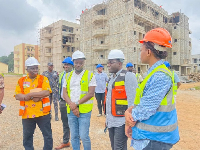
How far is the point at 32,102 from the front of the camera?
292 cm

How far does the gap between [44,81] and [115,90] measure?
5.08 feet

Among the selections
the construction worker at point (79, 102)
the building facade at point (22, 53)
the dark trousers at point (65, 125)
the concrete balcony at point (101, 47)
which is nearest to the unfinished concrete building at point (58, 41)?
the building facade at point (22, 53)

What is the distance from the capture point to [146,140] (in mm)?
1453

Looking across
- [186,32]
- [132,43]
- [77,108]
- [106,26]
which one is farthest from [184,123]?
[186,32]

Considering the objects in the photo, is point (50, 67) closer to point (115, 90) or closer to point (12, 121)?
point (12, 121)

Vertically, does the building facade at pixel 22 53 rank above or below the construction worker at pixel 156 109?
above

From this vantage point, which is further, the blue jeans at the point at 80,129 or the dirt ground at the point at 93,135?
the dirt ground at the point at 93,135

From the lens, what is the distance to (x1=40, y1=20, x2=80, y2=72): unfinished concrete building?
1602 inches

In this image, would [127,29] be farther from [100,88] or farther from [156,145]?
[156,145]

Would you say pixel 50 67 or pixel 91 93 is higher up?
pixel 50 67

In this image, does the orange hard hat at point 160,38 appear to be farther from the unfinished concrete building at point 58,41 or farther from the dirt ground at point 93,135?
the unfinished concrete building at point 58,41

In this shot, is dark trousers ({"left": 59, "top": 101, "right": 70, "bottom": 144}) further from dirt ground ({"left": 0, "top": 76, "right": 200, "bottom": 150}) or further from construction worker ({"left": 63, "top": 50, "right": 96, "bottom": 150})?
construction worker ({"left": 63, "top": 50, "right": 96, "bottom": 150})

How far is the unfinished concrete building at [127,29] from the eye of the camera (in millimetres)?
26406

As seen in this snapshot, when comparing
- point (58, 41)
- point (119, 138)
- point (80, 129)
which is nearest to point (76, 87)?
point (80, 129)
